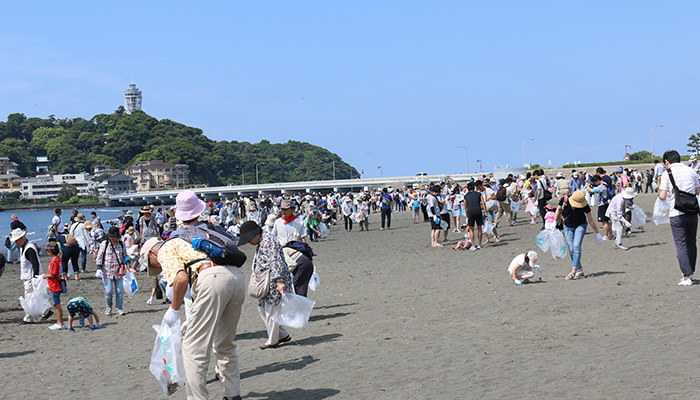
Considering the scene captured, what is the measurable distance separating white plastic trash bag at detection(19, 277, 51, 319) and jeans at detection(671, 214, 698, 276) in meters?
9.98

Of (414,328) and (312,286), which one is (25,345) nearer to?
(312,286)

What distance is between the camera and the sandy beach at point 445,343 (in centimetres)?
556


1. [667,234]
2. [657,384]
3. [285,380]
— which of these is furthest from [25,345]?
[667,234]

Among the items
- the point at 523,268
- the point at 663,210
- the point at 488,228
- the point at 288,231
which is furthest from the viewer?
the point at 488,228

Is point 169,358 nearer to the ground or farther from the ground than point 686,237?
nearer to the ground

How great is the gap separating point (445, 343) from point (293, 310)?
171 centimetres

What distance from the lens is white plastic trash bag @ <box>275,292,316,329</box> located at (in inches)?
279


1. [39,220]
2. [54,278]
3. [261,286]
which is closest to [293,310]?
[261,286]

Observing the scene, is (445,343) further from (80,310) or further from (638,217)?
(638,217)

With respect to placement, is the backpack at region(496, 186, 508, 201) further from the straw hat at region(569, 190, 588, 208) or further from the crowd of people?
the straw hat at region(569, 190, 588, 208)

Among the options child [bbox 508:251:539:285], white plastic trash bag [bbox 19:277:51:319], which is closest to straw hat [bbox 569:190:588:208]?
child [bbox 508:251:539:285]

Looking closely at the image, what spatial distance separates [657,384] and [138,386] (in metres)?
4.72

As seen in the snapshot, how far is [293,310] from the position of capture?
23.3 ft

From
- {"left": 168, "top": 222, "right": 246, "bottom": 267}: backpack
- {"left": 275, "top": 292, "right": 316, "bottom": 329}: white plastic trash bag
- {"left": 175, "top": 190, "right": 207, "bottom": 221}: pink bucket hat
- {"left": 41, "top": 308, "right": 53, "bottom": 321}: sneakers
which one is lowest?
{"left": 41, "top": 308, "right": 53, "bottom": 321}: sneakers
